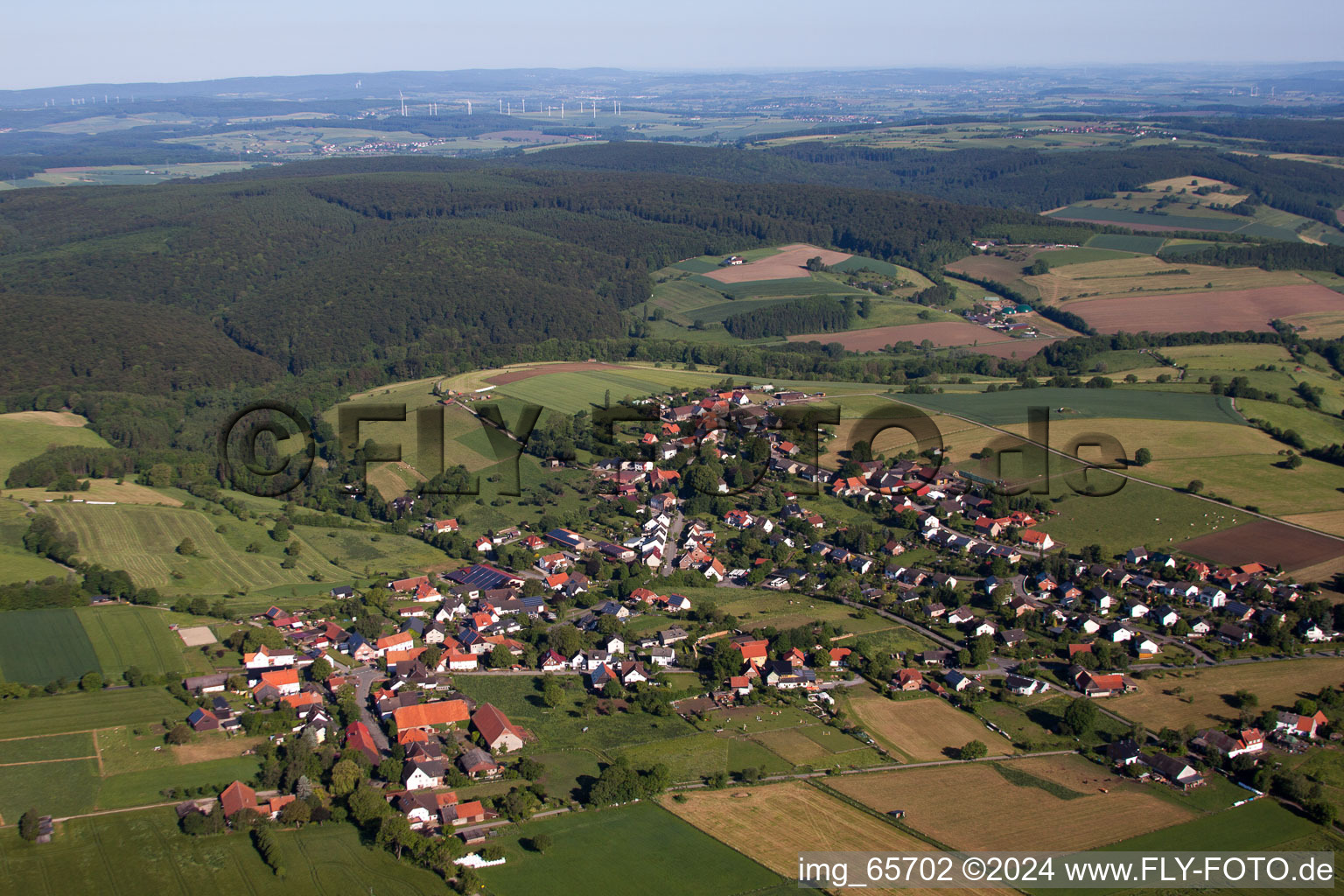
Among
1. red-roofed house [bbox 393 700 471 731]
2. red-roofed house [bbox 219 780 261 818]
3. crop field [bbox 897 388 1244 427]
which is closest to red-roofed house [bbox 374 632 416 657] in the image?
red-roofed house [bbox 393 700 471 731]

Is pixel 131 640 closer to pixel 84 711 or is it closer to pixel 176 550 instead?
pixel 84 711

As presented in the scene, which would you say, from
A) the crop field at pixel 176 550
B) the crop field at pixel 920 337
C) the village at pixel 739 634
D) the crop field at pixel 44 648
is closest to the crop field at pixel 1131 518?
the village at pixel 739 634

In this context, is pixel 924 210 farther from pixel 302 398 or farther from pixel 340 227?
pixel 302 398

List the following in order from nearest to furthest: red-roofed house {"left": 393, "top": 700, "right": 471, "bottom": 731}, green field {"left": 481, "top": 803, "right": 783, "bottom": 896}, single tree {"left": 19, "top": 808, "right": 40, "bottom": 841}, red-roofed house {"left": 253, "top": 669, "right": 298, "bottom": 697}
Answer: green field {"left": 481, "top": 803, "right": 783, "bottom": 896} < single tree {"left": 19, "top": 808, "right": 40, "bottom": 841} < red-roofed house {"left": 393, "top": 700, "right": 471, "bottom": 731} < red-roofed house {"left": 253, "top": 669, "right": 298, "bottom": 697}

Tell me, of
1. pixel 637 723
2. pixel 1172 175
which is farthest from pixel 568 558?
pixel 1172 175

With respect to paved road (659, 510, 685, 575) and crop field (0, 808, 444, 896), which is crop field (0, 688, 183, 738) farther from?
paved road (659, 510, 685, 575)

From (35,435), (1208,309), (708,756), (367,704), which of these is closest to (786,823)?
(708,756)

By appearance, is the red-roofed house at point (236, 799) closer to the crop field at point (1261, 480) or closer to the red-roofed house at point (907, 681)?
the red-roofed house at point (907, 681)
